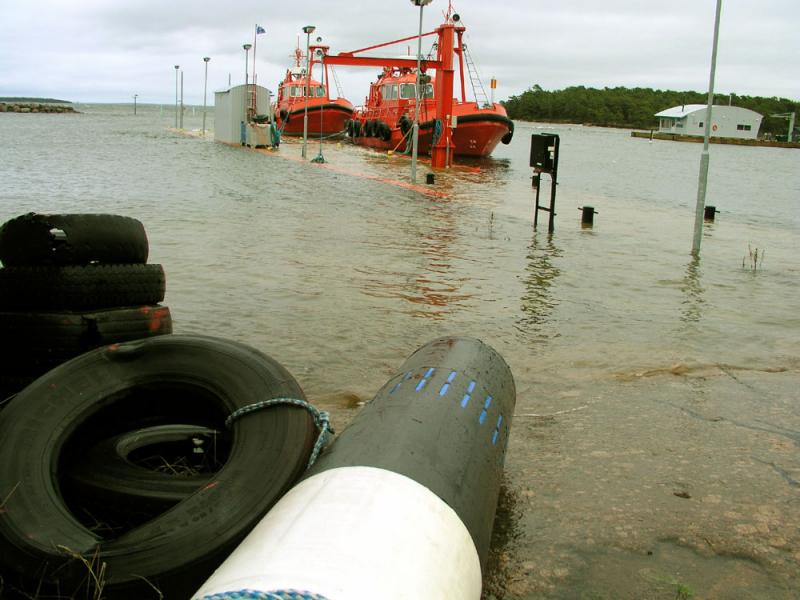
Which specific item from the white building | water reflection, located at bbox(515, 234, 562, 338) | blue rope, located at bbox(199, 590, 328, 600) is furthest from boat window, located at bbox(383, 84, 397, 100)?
the white building

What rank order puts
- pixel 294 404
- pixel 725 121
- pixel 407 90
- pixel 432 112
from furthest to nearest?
pixel 725 121 → pixel 407 90 → pixel 432 112 → pixel 294 404

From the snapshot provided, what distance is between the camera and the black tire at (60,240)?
4.05m

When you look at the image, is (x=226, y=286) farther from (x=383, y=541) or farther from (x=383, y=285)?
(x=383, y=541)

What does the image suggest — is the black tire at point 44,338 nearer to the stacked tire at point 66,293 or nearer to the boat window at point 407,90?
the stacked tire at point 66,293

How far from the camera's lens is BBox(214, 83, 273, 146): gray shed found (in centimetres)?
3806

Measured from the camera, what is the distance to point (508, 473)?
3.81 metres

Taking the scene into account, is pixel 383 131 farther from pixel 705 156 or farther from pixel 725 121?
pixel 725 121

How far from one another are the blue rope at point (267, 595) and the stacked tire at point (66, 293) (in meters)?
2.39

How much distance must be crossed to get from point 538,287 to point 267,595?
7145mm

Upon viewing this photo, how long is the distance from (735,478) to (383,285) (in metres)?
4.99

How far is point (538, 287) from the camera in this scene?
8.69 m

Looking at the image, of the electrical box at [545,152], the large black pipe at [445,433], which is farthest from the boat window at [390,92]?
the large black pipe at [445,433]

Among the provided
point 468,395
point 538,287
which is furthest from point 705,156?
point 468,395

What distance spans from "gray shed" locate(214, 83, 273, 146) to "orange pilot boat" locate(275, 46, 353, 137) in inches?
361
